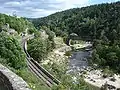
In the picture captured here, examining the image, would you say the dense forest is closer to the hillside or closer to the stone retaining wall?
the hillside

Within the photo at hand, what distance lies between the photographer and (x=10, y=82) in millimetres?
10211

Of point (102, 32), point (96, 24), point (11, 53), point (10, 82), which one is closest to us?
point (10, 82)

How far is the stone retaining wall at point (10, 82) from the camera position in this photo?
31.3 ft

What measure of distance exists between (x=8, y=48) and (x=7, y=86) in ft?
69.2

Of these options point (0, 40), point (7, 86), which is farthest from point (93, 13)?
point (7, 86)

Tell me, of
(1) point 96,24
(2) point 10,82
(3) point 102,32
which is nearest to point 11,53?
(2) point 10,82

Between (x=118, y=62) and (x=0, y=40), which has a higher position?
(x=0, y=40)

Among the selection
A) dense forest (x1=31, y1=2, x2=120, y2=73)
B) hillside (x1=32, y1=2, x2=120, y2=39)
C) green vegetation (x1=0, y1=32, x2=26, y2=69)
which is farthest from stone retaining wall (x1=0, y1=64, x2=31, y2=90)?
hillside (x1=32, y1=2, x2=120, y2=39)

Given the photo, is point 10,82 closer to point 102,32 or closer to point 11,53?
point 11,53

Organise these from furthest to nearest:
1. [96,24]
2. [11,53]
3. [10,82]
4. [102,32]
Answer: [96,24]
[102,32]
[11,53]
[10,82]

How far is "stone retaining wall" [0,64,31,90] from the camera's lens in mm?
9553

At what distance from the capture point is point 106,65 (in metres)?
79.9

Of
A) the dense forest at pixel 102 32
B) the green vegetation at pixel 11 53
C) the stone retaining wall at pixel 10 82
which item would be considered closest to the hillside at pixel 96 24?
the dense forest at pixel 102 32

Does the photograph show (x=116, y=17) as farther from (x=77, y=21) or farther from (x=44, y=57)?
(x=44, y=57)
